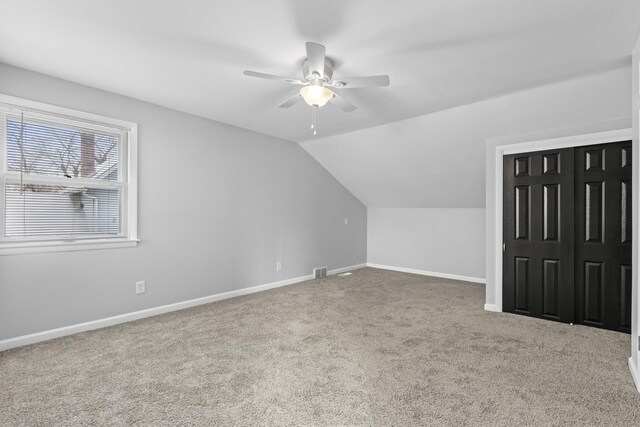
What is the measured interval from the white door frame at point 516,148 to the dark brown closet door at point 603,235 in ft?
0.23

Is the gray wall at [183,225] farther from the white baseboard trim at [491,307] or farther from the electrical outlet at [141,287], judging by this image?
the white baseboard trim at [491,307]

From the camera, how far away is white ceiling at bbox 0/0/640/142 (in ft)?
6.32

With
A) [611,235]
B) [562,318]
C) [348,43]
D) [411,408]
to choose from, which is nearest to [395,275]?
[562,318]

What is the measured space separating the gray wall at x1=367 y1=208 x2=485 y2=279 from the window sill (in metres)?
4.48

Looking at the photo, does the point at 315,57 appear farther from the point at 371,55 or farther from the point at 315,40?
the point at 371,55

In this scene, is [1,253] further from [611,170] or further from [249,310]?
[611,170]

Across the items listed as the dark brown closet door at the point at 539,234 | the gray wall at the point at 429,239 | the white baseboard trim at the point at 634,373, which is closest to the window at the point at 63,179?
the dark brown closet door at the point at 539,234

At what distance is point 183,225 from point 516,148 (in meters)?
3.90

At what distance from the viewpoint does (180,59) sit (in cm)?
254

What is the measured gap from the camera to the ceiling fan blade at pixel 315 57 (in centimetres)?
203

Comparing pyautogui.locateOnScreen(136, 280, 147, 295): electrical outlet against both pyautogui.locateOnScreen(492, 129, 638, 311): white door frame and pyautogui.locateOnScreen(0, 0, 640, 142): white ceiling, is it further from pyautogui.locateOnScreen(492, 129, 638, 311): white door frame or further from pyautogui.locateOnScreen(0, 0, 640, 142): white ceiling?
pyautogui.locateOnScreen(492, 129, 638, 311): white door frame

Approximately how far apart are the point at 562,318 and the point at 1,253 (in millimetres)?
5209

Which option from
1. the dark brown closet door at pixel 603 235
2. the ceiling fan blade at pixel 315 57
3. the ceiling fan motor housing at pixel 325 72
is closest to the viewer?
the ceiling fan blade at pixel 315 57

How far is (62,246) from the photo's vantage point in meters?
2.94
